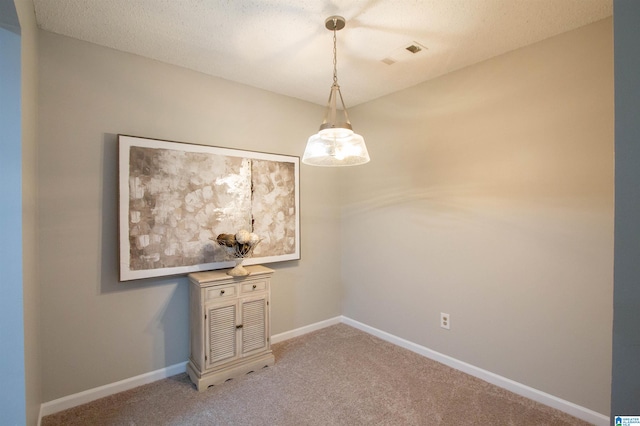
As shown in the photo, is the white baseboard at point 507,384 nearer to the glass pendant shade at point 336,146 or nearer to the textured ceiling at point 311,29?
the glass pendant shade at point 336,146

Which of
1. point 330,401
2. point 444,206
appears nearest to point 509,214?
point 444,206

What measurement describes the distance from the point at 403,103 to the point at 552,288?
6.74 feet

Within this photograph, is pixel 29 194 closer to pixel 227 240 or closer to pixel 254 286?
pixel 227 240

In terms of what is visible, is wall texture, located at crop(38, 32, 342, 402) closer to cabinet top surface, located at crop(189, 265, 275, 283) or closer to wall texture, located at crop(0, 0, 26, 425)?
cabinet top surface, located at crop(189, 265, 275, 283)

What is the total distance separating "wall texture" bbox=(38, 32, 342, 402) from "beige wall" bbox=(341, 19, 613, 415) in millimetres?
1924

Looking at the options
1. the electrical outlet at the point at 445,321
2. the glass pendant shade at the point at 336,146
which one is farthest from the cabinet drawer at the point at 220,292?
the electrical outlet at the point at 445,321

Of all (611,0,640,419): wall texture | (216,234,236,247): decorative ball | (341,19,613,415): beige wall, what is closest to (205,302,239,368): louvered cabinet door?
(216,234,236,247): decorative ball

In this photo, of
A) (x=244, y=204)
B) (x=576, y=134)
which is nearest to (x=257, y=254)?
(x=244, y=204)

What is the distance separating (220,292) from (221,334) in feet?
1.11

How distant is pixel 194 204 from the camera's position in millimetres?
2533

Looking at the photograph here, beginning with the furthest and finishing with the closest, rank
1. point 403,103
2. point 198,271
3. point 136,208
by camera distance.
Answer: point 403,103 → point 198,271 → point 136,208

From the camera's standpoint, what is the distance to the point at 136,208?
228 centimetres

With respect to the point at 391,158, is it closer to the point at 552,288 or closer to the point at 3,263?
the point at 552,288

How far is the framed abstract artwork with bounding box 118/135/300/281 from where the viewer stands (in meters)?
2.27
